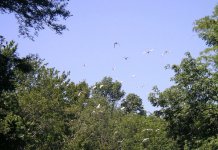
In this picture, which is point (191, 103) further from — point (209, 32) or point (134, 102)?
point (134, 102)

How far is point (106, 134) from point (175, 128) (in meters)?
10.3

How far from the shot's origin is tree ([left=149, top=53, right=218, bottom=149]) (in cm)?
1595

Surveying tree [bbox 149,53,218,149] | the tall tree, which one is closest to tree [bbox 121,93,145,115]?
the tall tree

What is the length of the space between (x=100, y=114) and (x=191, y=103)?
13.0 metres

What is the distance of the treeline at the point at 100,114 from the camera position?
15.5 meters

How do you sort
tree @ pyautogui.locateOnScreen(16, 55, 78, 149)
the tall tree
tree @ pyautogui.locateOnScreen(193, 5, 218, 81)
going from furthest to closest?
the tall tree < tree @ pyautogui.locateOnScreen(16, 55, 78, 149) < tree @ pyautogui.locateOnScreen(193, 5, 218, 81)

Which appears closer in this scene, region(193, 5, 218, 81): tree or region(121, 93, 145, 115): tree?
region(193, 5, 218, 81): tree

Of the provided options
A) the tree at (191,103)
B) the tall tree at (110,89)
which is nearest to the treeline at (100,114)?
the tree at (191,103)

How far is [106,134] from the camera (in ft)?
92.2

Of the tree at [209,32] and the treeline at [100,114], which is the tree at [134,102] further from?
the tree at [209,32]

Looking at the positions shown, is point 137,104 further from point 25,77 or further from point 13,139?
point 13,139

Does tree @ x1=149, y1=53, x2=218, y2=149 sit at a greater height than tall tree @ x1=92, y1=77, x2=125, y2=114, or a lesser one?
lesser

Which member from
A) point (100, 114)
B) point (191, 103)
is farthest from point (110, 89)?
point (191, 103)

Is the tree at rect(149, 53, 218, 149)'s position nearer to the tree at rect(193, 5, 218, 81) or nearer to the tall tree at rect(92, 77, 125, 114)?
the tree at rect(193, 5, 218, 81)
